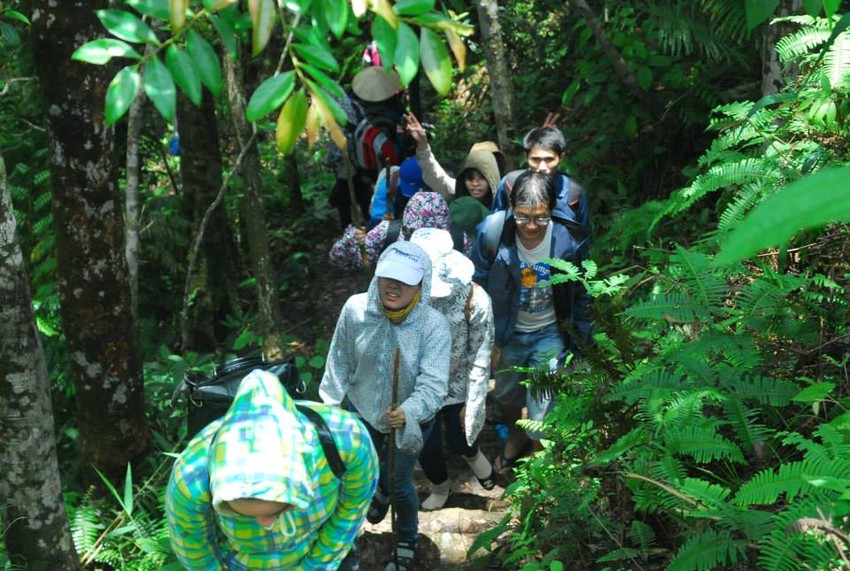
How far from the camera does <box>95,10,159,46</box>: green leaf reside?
201 cm

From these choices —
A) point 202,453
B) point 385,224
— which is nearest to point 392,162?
point 385,224

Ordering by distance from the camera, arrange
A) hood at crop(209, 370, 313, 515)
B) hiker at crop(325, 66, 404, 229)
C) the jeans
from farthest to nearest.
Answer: hiker at crop(325, 66, 404, 229) < the jeans < hood at crop(209, 370, 313, 515)

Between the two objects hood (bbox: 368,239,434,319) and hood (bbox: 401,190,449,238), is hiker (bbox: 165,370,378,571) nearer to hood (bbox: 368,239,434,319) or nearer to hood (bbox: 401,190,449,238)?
hood (bbox: 368,239,434,319)

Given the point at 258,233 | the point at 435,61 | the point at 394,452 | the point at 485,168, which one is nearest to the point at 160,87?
the point at 435,61

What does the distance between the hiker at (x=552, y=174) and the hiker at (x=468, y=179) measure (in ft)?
1.19

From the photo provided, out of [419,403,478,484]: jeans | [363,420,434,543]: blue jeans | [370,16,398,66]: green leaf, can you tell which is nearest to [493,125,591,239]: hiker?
[419,403,478,484]: jeans

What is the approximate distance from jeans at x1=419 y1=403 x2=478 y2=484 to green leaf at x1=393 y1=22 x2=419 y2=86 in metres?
3.79

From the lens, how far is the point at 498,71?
7.66m

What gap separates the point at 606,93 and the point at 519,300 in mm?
3768

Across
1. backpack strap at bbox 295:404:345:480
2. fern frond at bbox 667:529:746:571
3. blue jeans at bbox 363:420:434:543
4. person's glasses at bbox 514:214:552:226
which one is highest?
person's glasses at bbox 514:214:552:226

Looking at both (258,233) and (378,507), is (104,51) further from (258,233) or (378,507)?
(258,233)

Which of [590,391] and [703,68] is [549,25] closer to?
[703,68]

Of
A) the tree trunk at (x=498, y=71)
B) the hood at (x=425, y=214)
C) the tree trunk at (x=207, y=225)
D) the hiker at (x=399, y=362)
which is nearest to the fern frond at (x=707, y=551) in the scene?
the hiker at (x=399, y=362)

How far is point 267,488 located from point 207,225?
6.89 metres
